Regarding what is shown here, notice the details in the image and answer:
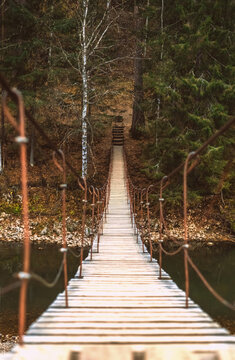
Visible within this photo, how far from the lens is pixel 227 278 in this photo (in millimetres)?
7289

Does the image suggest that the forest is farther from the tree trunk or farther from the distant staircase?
the distant staircase

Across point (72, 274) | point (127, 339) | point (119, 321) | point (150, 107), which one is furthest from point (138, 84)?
point (127, 339)

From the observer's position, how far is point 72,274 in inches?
284

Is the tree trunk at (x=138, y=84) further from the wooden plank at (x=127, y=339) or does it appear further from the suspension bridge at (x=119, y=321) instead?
the wooden plank at (x=127, y=339)

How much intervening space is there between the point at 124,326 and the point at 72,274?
5.62 meters

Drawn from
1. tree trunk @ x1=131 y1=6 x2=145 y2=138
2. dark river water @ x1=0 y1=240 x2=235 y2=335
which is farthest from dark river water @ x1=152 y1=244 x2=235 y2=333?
tree trunk @ x1=131 y1=6 x2=145 y2=138

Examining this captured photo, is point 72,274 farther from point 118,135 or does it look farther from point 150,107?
point 118,135

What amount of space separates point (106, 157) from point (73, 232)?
4808 millimetres

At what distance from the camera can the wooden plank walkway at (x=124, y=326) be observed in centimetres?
150

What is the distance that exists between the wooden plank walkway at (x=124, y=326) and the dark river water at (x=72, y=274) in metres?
3.03

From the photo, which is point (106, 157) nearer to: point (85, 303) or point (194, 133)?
point (194, 133)

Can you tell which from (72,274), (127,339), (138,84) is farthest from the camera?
(138,84)

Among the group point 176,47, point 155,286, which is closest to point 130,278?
point 155,286

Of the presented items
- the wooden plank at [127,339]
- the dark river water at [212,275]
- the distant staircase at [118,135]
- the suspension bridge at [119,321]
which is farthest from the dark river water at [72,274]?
the distant staircase at [118,135]
